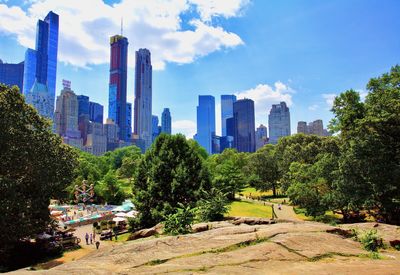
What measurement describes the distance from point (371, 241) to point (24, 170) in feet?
80.2

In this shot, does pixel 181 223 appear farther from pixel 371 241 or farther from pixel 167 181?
pixel 167 181

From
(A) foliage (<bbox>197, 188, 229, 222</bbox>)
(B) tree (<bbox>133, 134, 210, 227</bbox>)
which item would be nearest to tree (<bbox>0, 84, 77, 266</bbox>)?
(B) tree (<bbox>133, 134, 210, 227</bbox>)

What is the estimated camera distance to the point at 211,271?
754 centimetres

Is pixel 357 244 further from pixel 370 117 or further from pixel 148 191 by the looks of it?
pixel 148 191

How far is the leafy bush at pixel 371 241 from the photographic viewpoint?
11.0 metres

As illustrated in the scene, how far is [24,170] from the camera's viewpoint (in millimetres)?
24016

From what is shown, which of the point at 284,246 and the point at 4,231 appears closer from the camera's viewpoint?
the point at 284,246

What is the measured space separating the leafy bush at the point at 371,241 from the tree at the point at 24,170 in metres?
21.4

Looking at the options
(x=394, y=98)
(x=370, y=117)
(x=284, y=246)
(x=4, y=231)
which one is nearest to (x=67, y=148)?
(x=4, y=231)

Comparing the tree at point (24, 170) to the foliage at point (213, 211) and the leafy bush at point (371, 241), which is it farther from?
the leafy bush at point (371, 241)

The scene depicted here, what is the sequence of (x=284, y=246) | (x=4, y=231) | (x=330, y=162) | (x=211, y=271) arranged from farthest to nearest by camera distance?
(x=330, y=162) < (x=4, y=231) < (x=284, y=246) < (x=211, y=271)

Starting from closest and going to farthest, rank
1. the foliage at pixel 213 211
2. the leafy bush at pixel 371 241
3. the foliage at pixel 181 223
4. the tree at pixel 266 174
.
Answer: the leafy bush at pixel 371 241
the foliage at pixel 181 223
the foliage at pixel 213 211
the tree at pixel 266 174

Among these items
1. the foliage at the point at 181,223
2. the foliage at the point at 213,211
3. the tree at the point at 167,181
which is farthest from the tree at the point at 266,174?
the foliage at the point at 181,223

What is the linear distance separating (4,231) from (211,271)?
19.1m
